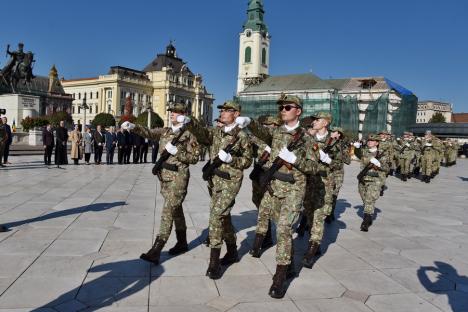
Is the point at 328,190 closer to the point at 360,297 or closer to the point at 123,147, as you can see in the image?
the point at 360,297

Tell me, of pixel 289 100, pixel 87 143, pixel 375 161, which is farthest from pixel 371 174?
pixel 87 143

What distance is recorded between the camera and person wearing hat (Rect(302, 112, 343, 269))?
5.38 m

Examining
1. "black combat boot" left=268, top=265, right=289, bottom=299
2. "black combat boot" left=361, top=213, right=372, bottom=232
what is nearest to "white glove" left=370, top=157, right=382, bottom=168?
"black combat boot" left=361, top=213, right=372, bottom=232

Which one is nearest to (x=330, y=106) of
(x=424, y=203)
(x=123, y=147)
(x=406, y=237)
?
(x=123, y=147)

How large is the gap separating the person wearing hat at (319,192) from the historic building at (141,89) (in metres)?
94.3

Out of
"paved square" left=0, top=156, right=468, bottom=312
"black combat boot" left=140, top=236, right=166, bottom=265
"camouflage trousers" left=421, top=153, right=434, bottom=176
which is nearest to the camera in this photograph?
"paved square" left=0, top=156, right=468, bottom=312

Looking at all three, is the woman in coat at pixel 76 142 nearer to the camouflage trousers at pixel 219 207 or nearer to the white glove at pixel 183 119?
the white glove at pixel 183 119

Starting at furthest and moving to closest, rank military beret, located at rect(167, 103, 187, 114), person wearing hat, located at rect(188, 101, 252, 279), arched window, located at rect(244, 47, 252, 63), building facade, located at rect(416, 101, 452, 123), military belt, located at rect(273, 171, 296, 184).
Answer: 1. building facade, located at rect(416, 101, 452, 123)
2. arched window, located at rect(244, 47, 252, 63)
3. military beret, located at rect(167, 103, 187, 114)
4. person wearing hat, located at rect(188, 101, 252, 279)
5. military belt, located at rect(273, 171, 296, 184)

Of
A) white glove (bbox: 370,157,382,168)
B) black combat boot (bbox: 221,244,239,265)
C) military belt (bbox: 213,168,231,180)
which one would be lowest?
black combat boot (bbox: 221,244,239,265)

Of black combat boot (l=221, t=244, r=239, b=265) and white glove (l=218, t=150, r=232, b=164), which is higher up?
white glove (l=218, t=150, r=232, b=164)

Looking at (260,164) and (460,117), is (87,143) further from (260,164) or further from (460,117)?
(460,117)

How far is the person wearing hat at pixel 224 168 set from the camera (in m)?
4.72

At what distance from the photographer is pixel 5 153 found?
1638cm

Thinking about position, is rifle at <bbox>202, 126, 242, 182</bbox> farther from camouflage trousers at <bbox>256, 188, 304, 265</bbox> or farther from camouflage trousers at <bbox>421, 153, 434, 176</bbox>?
camouflage trousers at <bbox>421, 153, 434, 176</bbox>
